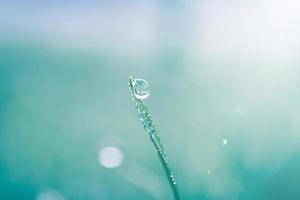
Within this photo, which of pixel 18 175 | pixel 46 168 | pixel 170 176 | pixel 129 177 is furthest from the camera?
pixel 18 175

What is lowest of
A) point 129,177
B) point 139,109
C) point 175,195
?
point 175,195

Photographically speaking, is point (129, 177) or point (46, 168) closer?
point (129, 177)

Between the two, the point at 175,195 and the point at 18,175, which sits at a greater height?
the point at 18,175

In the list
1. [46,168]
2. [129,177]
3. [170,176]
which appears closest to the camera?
[170,176]

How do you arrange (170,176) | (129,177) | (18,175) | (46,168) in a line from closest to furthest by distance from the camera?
(170,176), (129,177), (46,168), (18,175)

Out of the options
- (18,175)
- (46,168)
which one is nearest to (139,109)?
(46,168)

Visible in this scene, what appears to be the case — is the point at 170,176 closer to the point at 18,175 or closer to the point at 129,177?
the point at 129,177

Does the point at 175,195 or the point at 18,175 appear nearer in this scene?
the point at 175,195

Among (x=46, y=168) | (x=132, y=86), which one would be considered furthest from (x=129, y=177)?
(x=46, y=168)

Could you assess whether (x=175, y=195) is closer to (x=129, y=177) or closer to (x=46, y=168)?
(x=129, y=177)
